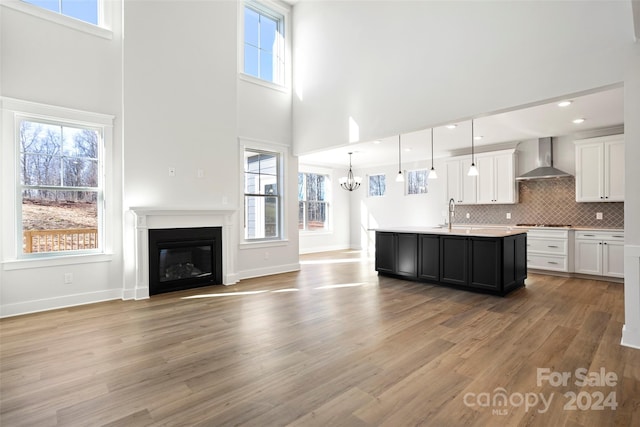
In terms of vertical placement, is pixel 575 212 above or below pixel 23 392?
above

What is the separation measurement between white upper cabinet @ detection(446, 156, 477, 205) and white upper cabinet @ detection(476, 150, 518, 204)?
0.18 metres

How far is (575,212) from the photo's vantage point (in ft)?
21.1

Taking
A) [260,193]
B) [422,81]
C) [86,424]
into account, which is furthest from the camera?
[260,193]

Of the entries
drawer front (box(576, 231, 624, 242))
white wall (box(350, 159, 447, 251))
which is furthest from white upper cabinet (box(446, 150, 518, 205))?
drawer front (box(576, 231, 624, 242))

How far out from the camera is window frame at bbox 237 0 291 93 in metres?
5.93

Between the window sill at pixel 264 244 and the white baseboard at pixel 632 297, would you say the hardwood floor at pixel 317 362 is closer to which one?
the white baseboard at pixel 632 297

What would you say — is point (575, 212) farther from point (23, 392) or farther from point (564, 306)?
point (23, 392)

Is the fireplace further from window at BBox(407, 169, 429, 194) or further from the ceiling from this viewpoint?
window at BBox(407, 169, 429, 194)

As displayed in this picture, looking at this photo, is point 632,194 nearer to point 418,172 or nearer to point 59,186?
point 59,186

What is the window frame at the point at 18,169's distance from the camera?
3811 mm

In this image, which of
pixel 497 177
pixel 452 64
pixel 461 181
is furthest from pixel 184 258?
pixel 497 177

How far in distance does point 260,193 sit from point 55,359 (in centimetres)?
404

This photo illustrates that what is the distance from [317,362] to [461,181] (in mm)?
6429

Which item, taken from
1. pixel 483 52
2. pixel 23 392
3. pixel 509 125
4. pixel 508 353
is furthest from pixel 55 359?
pixel 509 125
